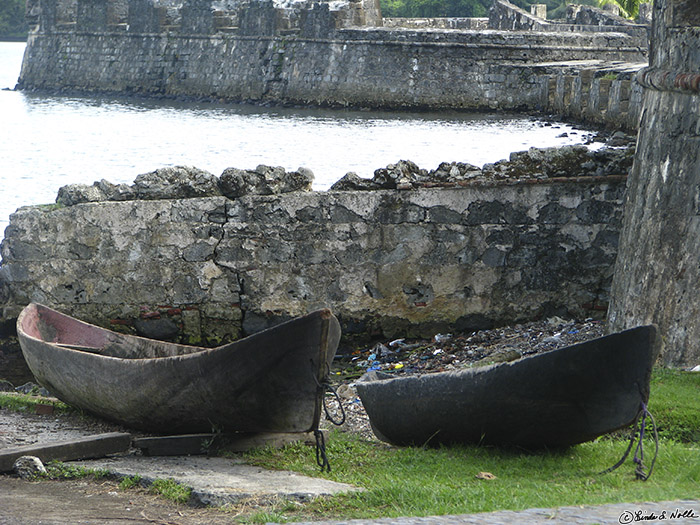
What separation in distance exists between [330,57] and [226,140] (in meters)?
10.6

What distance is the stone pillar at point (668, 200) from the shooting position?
23.8ft

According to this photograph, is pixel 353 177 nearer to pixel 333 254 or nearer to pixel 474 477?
pixel 333 254

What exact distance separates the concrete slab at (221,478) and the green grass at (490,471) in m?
0.14

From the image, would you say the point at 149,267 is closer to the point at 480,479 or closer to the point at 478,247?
the point at 478,247

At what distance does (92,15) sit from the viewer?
46.6m

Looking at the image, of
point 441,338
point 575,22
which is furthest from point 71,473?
point 575,22

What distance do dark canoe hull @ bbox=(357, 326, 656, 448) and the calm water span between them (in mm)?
10825

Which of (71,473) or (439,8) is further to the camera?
(439,8)

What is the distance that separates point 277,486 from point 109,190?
494cm

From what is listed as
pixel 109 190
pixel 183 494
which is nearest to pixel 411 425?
pixel 183 494

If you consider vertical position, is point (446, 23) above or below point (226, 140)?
above

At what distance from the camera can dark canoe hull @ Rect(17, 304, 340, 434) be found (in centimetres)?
568

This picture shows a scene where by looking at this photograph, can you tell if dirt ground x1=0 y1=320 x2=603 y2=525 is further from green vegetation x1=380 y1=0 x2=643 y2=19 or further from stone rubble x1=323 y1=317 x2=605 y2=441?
green vegetation x1=380 y1=0 x2=643 y2=19

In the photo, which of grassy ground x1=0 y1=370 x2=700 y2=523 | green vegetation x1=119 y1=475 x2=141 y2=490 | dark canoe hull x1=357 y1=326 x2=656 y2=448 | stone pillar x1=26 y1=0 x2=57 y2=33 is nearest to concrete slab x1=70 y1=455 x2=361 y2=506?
green vegetation x1=119 y1=475 x2=141 y2=490
